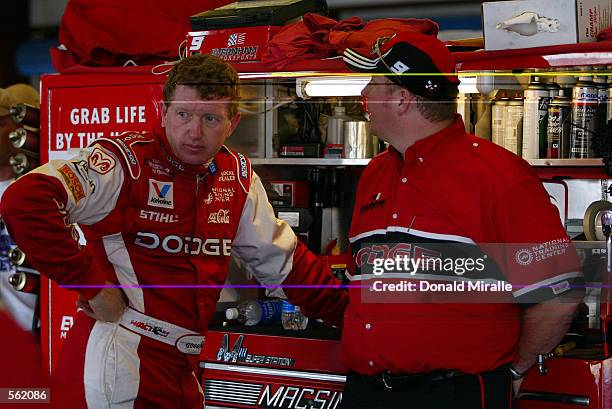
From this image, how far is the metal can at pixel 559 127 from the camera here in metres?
2.57

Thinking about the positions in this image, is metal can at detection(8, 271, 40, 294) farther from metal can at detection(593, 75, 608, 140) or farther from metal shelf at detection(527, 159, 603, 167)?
metal can at detection(593, 75, 608, 140)

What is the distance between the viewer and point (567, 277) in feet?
7.04

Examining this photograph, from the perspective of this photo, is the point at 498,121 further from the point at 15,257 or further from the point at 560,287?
the point at 15,257

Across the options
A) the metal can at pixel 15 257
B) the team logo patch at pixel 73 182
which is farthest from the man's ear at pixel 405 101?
the metal can at pixel 15 257

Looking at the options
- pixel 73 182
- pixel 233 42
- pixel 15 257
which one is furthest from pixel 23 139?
pixel 73 182

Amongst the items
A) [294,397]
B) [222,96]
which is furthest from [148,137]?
[294,397]

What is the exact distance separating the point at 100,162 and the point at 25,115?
1318 millimetres

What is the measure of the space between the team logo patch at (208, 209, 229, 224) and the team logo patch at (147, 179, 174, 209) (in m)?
0.11

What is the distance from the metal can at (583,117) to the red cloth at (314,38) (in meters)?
0.43

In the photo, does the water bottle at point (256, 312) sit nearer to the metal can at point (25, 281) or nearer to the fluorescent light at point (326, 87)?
the fluorescent light at point (326, 87)

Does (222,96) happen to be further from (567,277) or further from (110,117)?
(110,117)

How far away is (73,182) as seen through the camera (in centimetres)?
222

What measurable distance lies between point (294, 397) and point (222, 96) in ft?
3.27

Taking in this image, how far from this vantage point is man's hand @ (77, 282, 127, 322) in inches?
89.2
